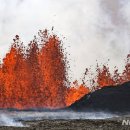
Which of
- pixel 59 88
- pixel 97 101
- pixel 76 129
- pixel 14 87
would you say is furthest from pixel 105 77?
pixel 76 129

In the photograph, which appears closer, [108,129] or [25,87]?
[108,129]

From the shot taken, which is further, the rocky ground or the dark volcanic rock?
the dark volcanic rock

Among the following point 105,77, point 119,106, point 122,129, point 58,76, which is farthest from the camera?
point 105,77

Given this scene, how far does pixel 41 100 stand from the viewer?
9856 cm

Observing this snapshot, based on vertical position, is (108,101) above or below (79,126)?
above

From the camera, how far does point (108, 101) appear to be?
7244cm

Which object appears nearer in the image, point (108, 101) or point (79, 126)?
point (79, 126)

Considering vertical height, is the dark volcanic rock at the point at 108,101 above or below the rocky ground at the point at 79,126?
above

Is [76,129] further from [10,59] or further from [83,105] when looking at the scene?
[10,59]

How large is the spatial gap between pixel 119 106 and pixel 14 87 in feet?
114

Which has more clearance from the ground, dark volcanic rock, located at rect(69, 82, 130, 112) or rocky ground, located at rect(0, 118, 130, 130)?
dark volcanic rock, located at rect(69, 82, 130, 112)

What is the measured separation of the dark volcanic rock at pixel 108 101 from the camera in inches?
2726

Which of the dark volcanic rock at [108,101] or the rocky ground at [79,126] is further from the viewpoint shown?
the dark volcanic rock at [108,101]

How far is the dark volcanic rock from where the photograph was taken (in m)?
69.2
